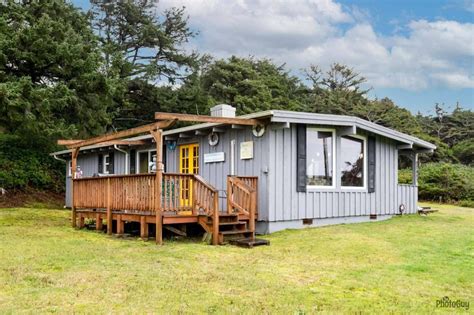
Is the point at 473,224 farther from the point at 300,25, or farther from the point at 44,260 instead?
the point at 300,25

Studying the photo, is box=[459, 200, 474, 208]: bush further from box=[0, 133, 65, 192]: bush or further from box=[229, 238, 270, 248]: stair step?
box=[0, 133, 65, 192]: bush

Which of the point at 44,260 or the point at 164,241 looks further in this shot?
the point at 164,241

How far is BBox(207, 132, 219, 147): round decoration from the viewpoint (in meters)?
10.5

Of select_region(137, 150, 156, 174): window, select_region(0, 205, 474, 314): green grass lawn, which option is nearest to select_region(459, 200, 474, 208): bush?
select_region(0, 205, 474, 314): green grass lawn

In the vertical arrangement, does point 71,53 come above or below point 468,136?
above

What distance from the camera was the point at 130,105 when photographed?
24609 millimetres

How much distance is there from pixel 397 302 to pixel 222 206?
6.12m

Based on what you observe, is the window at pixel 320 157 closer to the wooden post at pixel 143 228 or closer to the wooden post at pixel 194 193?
the wooden post at pixel 194 193

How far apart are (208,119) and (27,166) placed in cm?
1286

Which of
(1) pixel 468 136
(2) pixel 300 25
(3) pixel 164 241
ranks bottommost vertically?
(3) pixel 164 241

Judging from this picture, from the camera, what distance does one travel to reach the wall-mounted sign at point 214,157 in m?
10.4

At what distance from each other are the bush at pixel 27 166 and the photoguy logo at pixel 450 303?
656 inches

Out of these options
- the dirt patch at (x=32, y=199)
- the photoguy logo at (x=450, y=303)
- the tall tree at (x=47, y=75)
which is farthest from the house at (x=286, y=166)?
the dirt patch at (x=32, y=199)

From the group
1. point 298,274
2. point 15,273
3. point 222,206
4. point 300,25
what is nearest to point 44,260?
point 15,273
